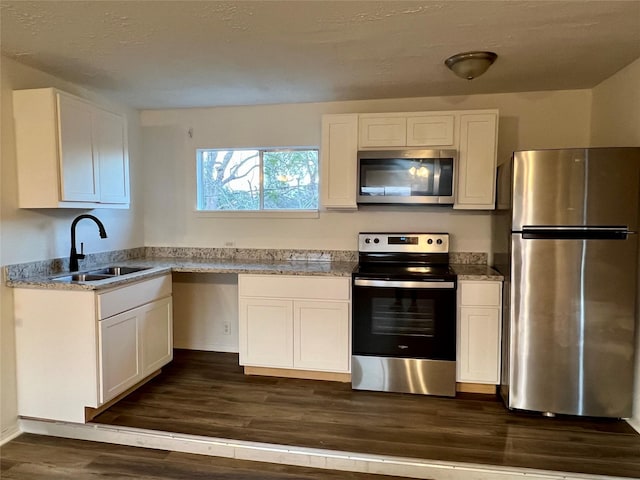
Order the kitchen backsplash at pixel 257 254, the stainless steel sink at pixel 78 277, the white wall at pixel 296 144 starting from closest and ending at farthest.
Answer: the stainless steel sink at pixel 78 277
the white wall at pixel 296 144
the kitchen backsplash at pixel 257 254

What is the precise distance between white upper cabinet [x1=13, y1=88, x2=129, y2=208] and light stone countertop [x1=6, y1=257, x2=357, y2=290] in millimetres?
502

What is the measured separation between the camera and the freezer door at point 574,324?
2.49 meters

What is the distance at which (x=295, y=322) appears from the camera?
10.3 ft

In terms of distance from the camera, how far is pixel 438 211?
136 inches

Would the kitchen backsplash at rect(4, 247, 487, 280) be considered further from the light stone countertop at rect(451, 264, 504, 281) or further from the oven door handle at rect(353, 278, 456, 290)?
the oven door handle at rect(353, 278, 456, 290)

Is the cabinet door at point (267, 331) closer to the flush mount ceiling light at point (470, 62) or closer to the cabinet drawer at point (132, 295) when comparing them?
the cabinet drawer at point (132, 295)

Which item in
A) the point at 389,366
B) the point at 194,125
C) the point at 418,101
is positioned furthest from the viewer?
the point at 194,125

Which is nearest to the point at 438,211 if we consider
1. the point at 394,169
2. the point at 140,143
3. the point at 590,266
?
the point at 394,169

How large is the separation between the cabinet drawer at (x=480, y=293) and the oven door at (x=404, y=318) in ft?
0.25

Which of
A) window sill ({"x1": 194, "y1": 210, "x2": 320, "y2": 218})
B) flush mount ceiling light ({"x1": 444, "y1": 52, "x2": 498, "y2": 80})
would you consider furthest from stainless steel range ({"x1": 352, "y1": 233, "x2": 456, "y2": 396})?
flush mount ceiling light ({"x1": 444, "y1": 52, "x2": 498, "y2": 80})

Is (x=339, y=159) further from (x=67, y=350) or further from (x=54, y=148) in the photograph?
(x=67, y=350)

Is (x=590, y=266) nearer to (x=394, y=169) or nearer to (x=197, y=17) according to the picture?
(x=394, y=169)

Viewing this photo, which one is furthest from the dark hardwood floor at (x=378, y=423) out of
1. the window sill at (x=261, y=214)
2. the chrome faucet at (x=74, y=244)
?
the window sill at (x=261, y=214)

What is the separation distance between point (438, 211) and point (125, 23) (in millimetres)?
2566
